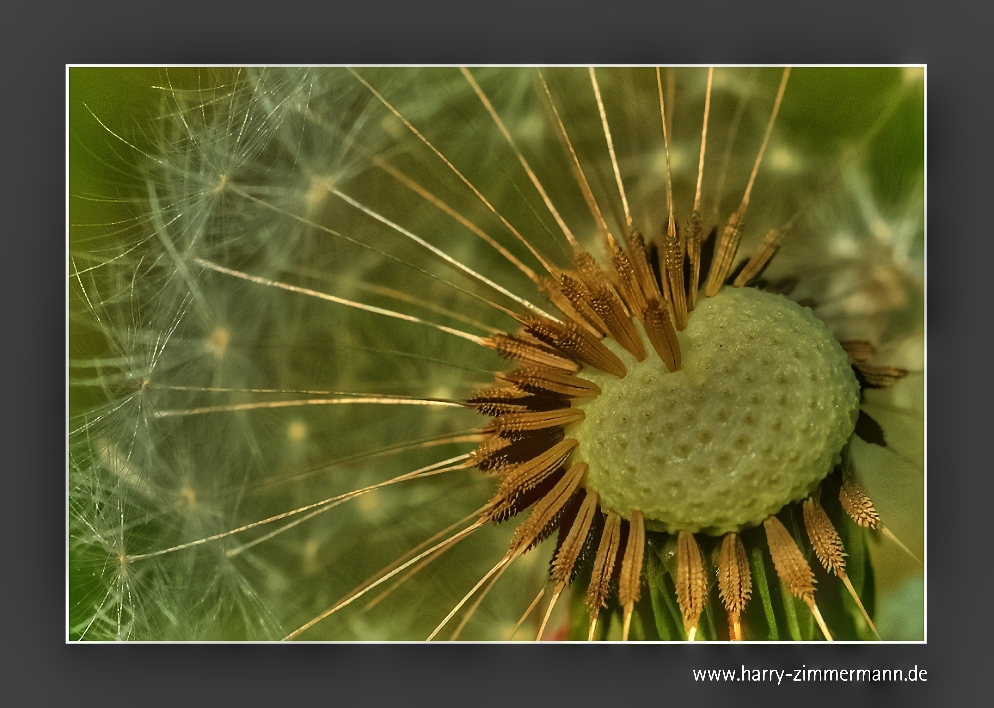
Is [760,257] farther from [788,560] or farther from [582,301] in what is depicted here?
[788,560]

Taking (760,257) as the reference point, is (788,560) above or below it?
below

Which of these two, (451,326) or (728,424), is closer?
(728,424)

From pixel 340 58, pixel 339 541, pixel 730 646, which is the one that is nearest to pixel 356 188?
pixel 340 58

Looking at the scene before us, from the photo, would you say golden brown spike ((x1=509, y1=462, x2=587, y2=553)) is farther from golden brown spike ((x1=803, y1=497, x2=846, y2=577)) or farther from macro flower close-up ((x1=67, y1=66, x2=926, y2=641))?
golden brown spike ((x1=803, y1=497, x2=846, y2=577))

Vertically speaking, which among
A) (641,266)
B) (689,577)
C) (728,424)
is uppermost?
(641,266)

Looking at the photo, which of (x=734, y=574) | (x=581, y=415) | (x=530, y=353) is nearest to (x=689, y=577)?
(x=734, y=574)

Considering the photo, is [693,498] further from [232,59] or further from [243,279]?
[232,59]
